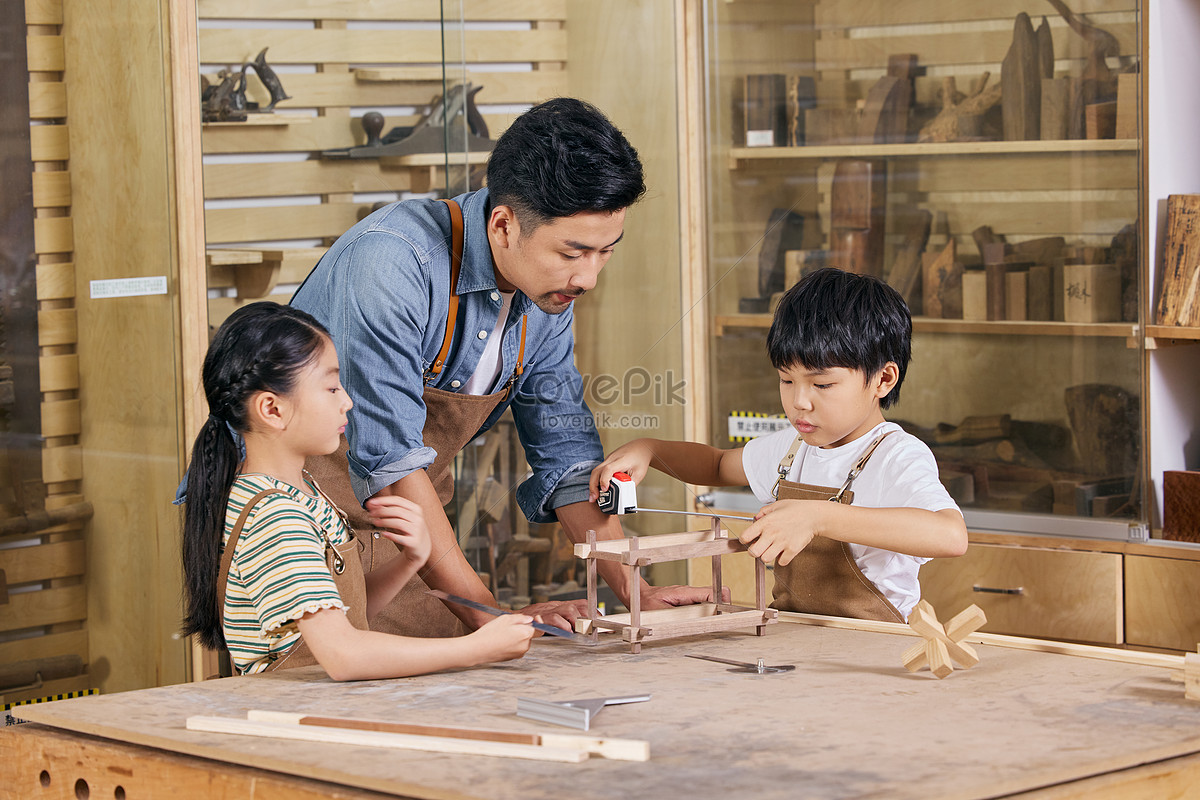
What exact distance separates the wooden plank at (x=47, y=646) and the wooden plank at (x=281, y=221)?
2.80 feet

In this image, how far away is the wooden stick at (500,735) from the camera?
1.06 metres

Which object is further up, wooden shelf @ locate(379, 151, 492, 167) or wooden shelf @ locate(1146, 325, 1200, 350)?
wooden shelf @ locate(379, 151, 492, 167)

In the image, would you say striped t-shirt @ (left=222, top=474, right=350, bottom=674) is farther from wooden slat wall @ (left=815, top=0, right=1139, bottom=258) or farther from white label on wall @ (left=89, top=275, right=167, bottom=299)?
wooden slat wall @ (left=815, top=0, right=1139, bottom=258)

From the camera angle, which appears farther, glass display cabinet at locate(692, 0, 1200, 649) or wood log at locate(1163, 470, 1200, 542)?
glass display cabinet at locate(692, 0, 1200, 649)


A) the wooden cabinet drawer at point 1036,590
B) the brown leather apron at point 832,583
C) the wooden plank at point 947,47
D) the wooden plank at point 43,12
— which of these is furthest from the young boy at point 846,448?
the wooden plank at point 43,12

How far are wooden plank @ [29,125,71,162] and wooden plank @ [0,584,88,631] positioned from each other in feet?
2.83

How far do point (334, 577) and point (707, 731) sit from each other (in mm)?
553

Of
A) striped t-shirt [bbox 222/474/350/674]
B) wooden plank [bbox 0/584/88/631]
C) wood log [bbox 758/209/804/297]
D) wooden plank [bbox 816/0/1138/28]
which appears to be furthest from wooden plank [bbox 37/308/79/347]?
wooden plank [bbox 816/0/1138/28]

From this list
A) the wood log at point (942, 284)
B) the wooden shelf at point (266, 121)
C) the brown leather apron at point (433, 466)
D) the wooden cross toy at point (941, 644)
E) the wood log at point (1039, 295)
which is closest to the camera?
the wooden cross toy at point (941, 644)

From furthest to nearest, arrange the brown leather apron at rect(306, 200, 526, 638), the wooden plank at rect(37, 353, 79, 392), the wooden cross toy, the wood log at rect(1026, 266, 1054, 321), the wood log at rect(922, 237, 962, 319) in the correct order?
1. the wood log at rect(922, 237, 962, 319)
2. the wood log at rect(1026, 266, 1054, 321)
3. the wooden plank at rect(37, 353, 79, 392)
4. the brown leather apron at rect(306, 200, 526, 638)
5. the wooden cross toy

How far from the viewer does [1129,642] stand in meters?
2.52

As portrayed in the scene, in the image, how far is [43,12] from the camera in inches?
98.1

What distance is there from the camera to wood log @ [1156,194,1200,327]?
2.50 m

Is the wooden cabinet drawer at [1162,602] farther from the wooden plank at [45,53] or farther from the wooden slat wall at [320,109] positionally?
the wooden plank at [45,53]
